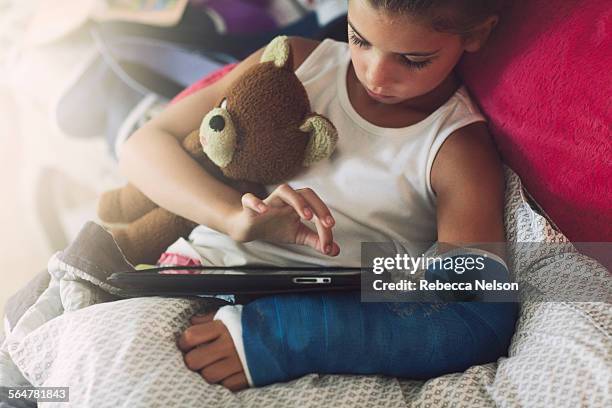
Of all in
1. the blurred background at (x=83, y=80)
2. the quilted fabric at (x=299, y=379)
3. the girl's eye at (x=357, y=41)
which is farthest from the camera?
the blurred background at (x=83, y=80)

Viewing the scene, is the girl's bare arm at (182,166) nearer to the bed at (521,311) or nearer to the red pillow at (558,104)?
the bed at (521,311)

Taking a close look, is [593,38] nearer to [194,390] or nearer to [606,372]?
[606,372]

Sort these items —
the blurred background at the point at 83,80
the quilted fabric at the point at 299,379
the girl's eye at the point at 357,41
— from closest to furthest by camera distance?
1. the quilted fabric at the point at 299,379
2. the girl's eye at the point at 357,41
3. the blurred background at the point at 83,80

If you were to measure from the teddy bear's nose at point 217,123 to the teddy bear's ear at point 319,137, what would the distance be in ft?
0.27

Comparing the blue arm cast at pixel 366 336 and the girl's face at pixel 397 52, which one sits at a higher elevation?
the girl's face at pixel 397 52

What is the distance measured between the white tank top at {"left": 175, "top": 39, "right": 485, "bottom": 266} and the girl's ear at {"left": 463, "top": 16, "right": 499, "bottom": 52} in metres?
0.07

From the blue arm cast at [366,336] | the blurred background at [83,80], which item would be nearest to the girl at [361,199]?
the blue arm cast at [366,336]

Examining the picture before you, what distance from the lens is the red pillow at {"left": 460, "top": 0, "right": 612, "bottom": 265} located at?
0.63 metres

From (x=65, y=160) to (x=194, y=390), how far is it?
648mm

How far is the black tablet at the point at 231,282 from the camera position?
2.04 ft

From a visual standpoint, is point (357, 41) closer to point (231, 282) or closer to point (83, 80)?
point (231, 282)

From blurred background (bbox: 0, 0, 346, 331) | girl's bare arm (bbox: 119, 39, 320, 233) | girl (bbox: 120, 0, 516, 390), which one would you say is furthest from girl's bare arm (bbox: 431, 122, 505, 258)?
blurred background (bbox: 0, 0, 346, 331)

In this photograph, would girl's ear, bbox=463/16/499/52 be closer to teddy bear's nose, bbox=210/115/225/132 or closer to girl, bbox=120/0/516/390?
girl, bbox=120/0/516/390

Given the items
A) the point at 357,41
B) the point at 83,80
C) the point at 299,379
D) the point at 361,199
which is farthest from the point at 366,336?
the point at 83,80
